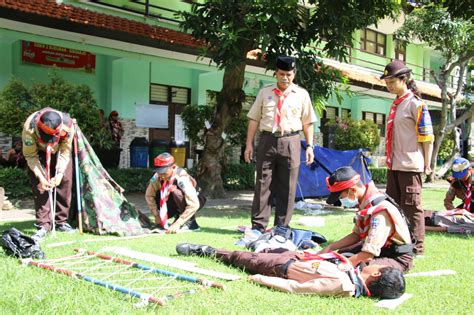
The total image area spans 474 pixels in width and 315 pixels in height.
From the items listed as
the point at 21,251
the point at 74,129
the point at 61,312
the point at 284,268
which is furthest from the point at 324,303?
the point at 74,129

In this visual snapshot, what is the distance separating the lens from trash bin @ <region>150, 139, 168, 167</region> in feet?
45.6

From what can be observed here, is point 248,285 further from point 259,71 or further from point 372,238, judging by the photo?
point 259,71

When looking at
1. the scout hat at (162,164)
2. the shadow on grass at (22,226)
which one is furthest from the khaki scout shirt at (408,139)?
the shadow on grass at (22,226)

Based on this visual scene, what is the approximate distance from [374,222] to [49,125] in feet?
11.7

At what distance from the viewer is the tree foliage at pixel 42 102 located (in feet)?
30.7

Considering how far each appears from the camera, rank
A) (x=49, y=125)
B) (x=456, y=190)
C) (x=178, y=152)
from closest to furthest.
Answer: (x=49, y=125) < (x=456, y=190) < (x=178, y=152)

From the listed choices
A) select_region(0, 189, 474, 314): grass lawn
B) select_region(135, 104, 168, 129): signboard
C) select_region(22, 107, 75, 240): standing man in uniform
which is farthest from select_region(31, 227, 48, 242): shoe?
select_region(135, 104, 168, 129): signboard

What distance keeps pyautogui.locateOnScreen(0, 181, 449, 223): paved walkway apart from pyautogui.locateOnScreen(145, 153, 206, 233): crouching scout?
1973mm

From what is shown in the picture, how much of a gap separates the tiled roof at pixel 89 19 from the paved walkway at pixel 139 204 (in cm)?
320

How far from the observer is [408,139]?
505cm

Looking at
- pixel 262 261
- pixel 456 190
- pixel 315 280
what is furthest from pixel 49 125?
pixel 456 190

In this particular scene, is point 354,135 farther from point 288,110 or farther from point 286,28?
point 288,110

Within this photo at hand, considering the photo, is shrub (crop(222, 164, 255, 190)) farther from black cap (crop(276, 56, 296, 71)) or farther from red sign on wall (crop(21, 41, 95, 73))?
black cap (crop(276, 56, 296, 71))

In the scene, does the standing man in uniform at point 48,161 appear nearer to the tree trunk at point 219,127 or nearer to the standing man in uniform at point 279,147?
the standing man in uniform at point 279,147
